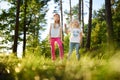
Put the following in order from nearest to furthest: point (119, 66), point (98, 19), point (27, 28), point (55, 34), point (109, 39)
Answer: point (119, 66) → point (55, 34) → point (109, 39) → point (27, 28) → point (98, 19)

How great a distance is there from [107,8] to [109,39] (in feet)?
6.24

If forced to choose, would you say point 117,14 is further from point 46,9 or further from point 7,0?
point 7,0

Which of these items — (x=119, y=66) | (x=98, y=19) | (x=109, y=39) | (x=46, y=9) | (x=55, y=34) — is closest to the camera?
(x=119, y=66)

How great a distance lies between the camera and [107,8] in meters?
18.3

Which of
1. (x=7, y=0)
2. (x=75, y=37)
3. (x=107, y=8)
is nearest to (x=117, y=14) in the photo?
(x=7, y=0)

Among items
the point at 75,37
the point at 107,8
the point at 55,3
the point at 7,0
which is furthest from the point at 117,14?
the point at 75,37

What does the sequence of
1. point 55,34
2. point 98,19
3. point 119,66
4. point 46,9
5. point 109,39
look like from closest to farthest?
point 119,66
point 55,34
point 109,39
point 46,9
point 98,19

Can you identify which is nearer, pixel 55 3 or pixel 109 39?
pixel 109 39

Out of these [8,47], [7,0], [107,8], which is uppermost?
[7,0]

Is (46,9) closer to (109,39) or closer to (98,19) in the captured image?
(98,19)

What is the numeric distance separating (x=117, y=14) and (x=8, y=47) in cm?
1436

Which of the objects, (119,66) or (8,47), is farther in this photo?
(8,47)

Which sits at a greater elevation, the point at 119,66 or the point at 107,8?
the point at 107,8

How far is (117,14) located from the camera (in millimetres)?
39500
